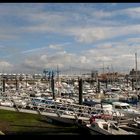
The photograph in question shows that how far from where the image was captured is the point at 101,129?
52.0 feet

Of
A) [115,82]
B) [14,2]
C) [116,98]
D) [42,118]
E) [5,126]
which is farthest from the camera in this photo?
[115,82]

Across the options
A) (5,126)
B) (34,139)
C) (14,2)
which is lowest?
(5,126)

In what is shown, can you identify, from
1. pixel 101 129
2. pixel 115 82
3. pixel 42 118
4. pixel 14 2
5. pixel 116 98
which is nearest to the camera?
pixel 14 2

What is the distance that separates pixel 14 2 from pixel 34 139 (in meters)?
0.78

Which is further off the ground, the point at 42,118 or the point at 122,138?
the point at 122,138

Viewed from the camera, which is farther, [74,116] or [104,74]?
[104,74]

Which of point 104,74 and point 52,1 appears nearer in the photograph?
point 52,1

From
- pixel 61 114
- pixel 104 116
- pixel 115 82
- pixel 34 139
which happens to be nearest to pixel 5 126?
pixel 61 114

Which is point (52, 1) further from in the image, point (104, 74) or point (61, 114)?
point (104, 74)

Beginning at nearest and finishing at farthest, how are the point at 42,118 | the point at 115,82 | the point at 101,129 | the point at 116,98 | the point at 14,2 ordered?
the point at 14,2 < the point at 101,129 < the point at 42,118 < the point at 116,98 < the point at 115,82

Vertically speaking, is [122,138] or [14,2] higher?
[14,2]

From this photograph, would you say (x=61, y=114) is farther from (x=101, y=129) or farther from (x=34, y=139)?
(x=34, y=139)

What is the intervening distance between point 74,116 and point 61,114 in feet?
3.65

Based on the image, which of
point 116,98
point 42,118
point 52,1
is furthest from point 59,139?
point 116,98
